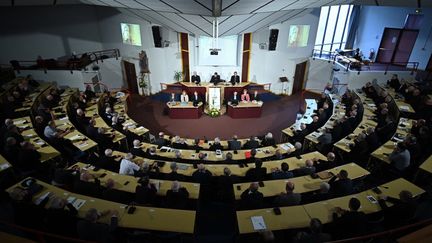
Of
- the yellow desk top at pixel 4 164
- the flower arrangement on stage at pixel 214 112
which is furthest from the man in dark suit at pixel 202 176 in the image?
the flower arrangement on stage at pixel 214 112

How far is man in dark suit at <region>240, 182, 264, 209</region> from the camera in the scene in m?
5.71

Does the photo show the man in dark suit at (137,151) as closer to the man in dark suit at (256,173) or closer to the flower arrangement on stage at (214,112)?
the man in dark suit at (256,173)

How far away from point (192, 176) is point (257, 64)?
10.7m

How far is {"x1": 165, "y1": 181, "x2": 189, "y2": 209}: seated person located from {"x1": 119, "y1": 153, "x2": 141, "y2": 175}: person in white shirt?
66.3 inches

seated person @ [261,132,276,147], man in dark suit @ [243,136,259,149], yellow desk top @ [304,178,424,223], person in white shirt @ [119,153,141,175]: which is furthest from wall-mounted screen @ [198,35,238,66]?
yellow desk top @ [304,178,424,223]

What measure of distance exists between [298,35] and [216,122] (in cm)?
752

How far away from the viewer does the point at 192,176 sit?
6.71m

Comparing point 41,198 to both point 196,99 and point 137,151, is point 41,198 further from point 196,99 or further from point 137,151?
point 196,99

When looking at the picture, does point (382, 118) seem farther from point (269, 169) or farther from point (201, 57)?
point (201, 57)

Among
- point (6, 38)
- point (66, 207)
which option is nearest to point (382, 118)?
point (66, 207)

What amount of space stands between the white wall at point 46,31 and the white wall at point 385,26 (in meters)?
17.3

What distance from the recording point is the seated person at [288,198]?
5.75 m

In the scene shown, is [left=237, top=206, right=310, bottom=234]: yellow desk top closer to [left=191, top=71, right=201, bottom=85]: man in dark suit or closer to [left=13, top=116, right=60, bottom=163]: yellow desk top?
[left=13, top=116, right=60, bottom=163]: yellow desk top

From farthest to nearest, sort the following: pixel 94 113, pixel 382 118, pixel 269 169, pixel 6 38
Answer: pixel 6 38, pixel 94 113, pixel 382 118, pixel 269 169
